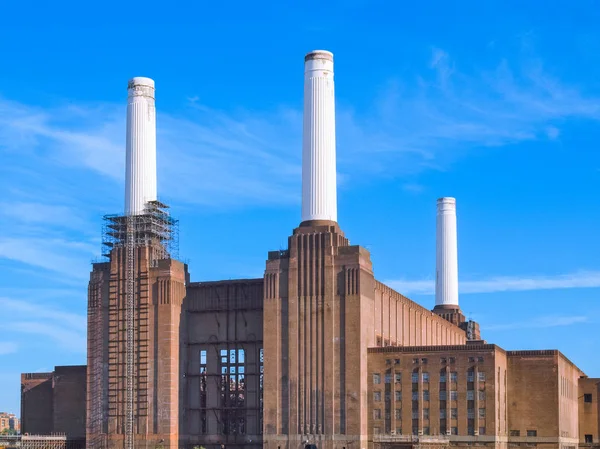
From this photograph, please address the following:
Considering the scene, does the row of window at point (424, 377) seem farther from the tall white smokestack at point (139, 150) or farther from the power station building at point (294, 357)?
the tall white smokestack at point (139, 150)

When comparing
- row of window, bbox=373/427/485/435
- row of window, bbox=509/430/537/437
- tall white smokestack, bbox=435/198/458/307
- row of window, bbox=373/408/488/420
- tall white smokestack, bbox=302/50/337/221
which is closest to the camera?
row of window, bbox=373/427/485/435

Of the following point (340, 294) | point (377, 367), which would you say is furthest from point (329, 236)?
point (377, 367)

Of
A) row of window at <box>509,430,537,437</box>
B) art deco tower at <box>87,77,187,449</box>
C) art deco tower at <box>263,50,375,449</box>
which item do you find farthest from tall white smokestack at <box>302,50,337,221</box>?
row of window at <box>509,430,537,437</box>

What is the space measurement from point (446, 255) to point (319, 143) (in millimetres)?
55058

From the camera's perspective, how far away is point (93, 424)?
106188mm

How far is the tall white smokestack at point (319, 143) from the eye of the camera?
338ft

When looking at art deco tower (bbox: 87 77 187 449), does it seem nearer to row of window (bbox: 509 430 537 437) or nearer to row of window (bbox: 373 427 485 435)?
row of window (bbox: 373 427 485 435)

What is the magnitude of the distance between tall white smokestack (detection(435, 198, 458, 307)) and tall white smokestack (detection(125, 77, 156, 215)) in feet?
183

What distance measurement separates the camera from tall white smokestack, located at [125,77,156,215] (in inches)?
4370

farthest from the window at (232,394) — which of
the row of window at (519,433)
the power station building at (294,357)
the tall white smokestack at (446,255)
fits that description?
the tall white smokestack at (446,255)

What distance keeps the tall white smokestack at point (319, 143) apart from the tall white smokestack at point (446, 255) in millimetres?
51882

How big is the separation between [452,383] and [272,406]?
17.4 metres

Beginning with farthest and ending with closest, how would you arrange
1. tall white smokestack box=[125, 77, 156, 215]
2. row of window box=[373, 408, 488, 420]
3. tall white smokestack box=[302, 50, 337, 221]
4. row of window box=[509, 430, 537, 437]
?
tall white smokestack box=[125, 77, 156, 215] < tall white smokestack box=[302, 50, 337, 221] < row of window box=[509, 430, 537, 437] < row of window box=[373, 408, 488, 420]

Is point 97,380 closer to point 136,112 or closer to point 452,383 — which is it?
point 136,112
